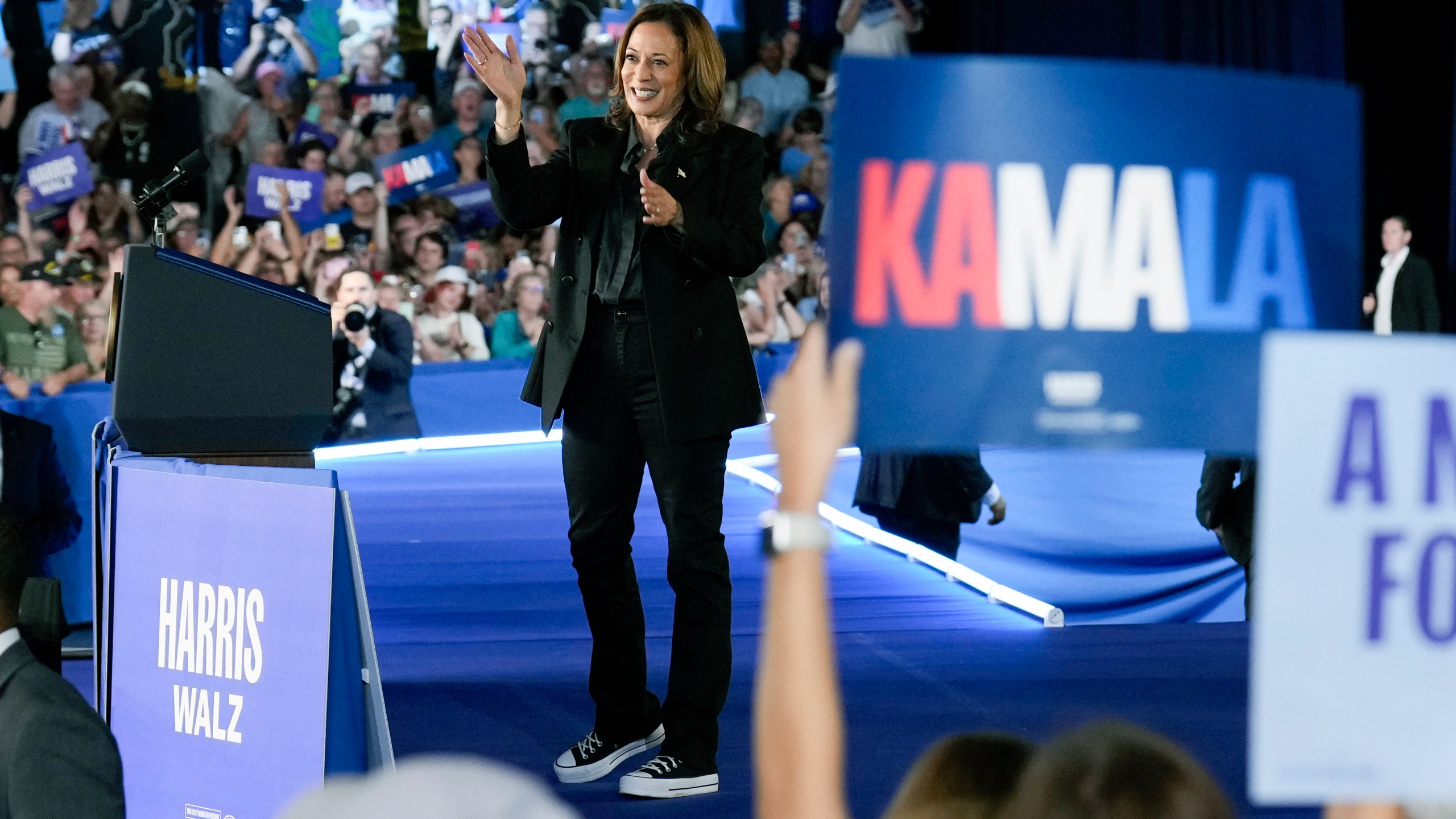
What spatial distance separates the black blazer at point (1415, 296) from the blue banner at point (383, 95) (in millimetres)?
5499

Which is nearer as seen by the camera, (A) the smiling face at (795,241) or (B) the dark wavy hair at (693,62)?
(B) the dark wavy hair at (693,62)

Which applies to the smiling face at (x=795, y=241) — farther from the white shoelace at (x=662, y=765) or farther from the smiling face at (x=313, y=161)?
the white shoelace at (x=662, y=765)

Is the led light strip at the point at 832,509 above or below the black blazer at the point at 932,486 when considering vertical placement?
below

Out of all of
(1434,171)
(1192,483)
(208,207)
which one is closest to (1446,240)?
(1434,171)

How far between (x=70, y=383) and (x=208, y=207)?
4142 millimetres

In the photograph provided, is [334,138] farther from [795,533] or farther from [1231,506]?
[795,533]

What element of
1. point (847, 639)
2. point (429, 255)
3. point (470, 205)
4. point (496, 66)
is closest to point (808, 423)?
point (496, 66)

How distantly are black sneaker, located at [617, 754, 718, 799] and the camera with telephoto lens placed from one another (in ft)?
15.4

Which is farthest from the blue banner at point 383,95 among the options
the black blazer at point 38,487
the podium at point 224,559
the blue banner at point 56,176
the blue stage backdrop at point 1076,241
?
the blue stage backdrop at point 1076,241

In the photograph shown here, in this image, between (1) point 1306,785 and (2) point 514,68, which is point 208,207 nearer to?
(2) point 514,68

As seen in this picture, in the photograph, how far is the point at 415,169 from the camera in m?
8.70

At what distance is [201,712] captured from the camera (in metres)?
2.10

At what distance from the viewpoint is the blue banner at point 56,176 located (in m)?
7.61

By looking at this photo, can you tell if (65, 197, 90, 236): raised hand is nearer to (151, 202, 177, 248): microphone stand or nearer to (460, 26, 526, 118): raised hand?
(151, 202, 177, 248): microphone stand
